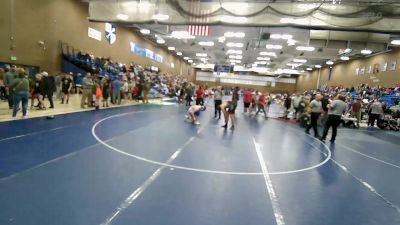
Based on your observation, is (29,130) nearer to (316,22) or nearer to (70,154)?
(70,154)

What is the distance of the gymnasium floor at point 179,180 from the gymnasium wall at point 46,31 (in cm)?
897

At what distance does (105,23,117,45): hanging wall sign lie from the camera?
80.9ft

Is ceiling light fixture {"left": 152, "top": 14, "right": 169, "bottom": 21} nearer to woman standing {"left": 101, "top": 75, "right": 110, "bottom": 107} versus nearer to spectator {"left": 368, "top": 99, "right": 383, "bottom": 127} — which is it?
woman standing {"left": 101, "top": 75, "right": 110, "bottom": 107}

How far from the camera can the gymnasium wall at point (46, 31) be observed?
50.3 feet

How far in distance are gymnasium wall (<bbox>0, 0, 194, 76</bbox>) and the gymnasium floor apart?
897 centimetres

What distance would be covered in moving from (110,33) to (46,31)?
7630 millimetres

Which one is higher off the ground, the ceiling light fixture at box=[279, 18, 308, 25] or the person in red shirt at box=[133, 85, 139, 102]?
the ceiling light fixture at box=[279, 18, 308, 25]

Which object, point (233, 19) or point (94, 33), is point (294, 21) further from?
point (94, 33)

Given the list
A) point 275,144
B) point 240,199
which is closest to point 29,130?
point 240,199

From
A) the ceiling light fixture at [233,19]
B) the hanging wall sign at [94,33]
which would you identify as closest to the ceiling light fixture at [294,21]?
the ceiling light fixture at [233,19]

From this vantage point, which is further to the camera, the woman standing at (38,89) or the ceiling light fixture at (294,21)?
the woman standing at (38,89)

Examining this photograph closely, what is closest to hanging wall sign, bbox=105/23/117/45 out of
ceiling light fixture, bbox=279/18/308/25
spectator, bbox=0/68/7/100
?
spectator, bbox=0/68/7/100

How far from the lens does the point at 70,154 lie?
614cm

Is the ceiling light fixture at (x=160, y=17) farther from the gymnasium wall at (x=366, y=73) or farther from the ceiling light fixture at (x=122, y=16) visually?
→ the gymnasium wall at (x=366, y=73)
